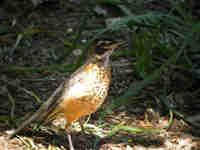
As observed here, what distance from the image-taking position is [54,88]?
5496 mm

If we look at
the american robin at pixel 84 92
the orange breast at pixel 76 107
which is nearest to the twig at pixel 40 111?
the american robin at pixel 84 92

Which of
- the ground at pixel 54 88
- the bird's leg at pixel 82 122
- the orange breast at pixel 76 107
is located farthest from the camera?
the bird's leg at pixel 82 122

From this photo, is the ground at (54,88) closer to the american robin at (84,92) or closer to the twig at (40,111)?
the twig at (40,111)

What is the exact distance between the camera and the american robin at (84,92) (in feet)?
13.4

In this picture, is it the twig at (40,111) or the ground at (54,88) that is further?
the ground at (54,88)

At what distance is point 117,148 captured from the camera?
178 inches

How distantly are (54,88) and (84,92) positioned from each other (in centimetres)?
148

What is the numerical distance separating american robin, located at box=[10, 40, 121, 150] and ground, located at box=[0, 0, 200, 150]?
11.7 inches

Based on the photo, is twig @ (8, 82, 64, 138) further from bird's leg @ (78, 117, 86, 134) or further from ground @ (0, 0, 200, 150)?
bird's leg @ (78, 117, 86, 134)

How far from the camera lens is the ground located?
4555 mm

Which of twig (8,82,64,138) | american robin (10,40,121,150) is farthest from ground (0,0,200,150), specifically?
american robin (10,40,121,150)

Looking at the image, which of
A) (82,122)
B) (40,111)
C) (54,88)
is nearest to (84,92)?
(40,111)

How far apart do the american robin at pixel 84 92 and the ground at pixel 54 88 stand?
30cm

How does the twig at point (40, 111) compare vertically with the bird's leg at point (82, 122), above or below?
above
